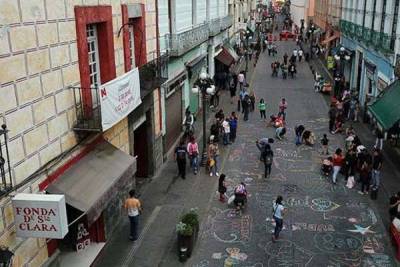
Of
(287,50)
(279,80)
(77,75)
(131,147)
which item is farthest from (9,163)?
(287,50)

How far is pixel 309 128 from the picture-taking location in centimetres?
2784

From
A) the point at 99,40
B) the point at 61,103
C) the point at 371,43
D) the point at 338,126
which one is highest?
the point at 99,40

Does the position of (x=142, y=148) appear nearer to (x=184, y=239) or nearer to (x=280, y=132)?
(x=184, y=239)

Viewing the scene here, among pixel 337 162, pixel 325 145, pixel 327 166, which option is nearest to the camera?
pixel 337 162

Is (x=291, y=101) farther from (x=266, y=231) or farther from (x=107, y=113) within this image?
(x=107, y=113)

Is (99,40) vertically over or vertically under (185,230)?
over

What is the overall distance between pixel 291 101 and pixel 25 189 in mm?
27252

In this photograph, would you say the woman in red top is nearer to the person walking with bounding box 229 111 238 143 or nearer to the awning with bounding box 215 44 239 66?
the person walking with bounding box 229 111 238 143

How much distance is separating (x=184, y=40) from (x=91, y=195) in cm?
1430

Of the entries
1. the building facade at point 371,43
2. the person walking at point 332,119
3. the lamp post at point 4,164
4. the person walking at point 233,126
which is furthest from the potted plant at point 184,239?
the person walking at point 332,119

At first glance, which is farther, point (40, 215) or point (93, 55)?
point (93, 55)

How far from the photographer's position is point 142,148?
2012 centimetres

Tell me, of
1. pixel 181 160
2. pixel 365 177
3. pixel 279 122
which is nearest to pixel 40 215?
pixel 181 160

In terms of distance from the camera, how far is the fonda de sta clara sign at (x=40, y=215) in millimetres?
9211
